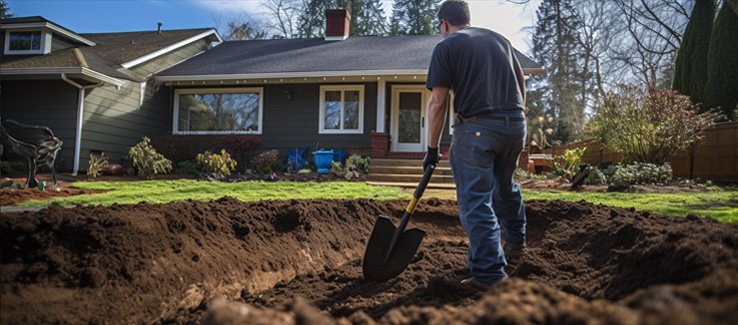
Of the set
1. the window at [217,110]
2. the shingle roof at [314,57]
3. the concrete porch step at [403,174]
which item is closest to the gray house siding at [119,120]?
the window at [217,110]

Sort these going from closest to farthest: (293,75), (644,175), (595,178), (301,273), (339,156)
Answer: (301,273)
(644,175)
(595,178)
(339,156)
(293,75)

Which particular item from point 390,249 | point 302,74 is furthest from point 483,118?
point 302,74

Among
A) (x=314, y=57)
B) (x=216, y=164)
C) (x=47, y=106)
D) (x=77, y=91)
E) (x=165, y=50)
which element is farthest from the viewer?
(x=165, y=50)

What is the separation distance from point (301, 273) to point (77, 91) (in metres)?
10.4

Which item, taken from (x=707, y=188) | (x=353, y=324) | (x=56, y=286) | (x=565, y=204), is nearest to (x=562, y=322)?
(x=353, y=324)

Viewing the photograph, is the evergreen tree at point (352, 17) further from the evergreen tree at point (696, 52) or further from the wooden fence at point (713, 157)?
the wooden fence at point (713, 157)

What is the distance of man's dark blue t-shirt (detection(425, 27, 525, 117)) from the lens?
101 inches

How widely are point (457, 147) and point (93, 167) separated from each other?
32.4 feet

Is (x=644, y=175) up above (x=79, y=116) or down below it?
below

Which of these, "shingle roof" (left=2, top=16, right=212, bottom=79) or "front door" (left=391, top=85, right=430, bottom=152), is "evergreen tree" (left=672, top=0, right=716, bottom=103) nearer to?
"front door" (left=391, top=85, right=430, bottom=152)

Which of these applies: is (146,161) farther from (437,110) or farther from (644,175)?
(644,175)

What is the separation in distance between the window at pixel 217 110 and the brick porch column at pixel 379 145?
3965 millimetres

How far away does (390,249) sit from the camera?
116 inches

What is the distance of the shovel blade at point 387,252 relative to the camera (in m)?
2.92
